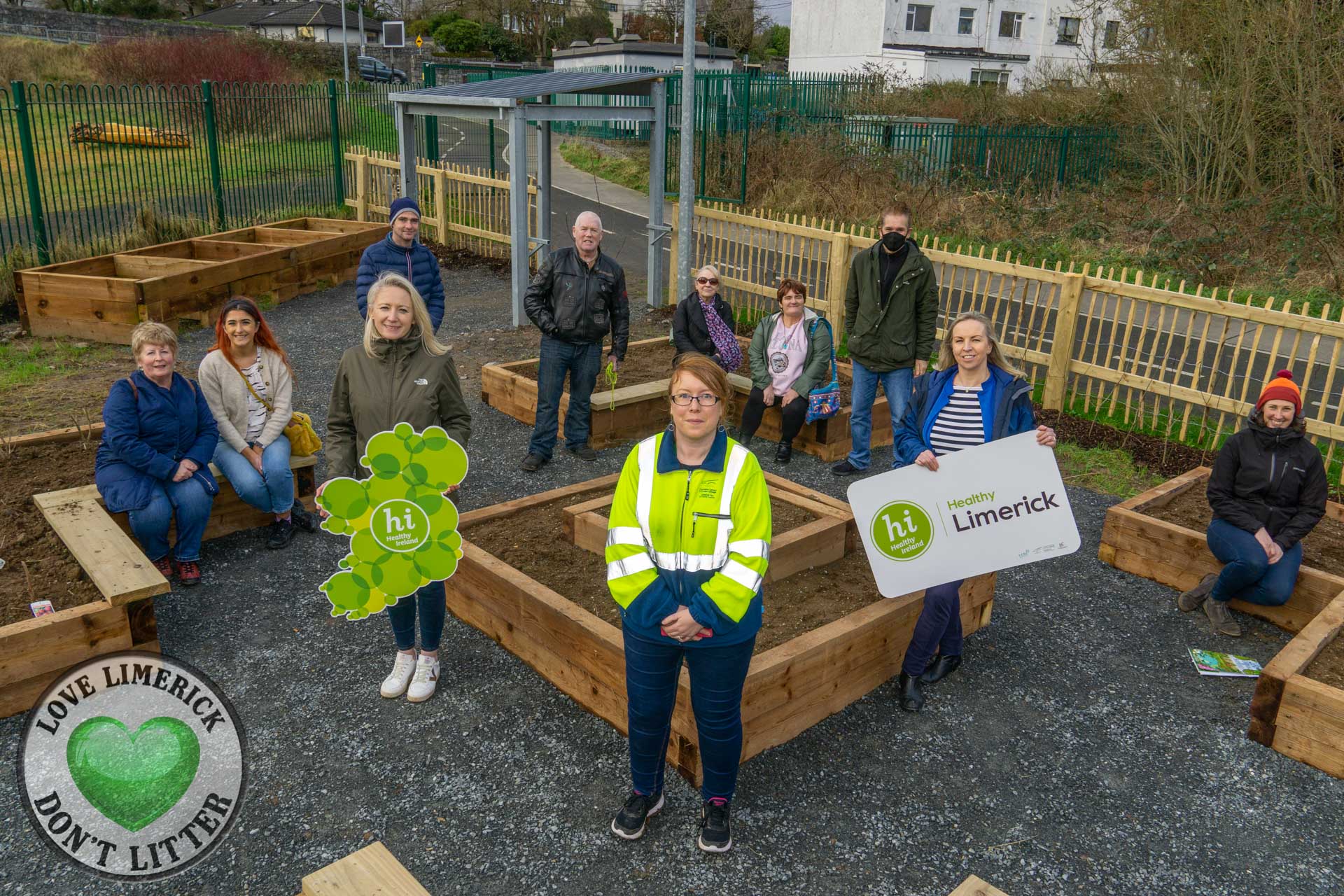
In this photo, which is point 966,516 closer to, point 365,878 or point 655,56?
point 365,878

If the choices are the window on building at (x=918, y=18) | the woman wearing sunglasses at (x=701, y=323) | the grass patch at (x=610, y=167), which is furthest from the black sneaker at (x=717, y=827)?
the window on building at (x=918, y=18)

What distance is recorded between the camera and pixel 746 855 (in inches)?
142

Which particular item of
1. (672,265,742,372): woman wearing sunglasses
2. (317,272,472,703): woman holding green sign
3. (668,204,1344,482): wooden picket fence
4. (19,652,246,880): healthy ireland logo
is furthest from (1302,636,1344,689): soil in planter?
(19,652,246,880): healthy ireland logo

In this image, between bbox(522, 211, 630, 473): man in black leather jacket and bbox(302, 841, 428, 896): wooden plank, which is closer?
bbox(302, 841, 428, 896): wooden plank

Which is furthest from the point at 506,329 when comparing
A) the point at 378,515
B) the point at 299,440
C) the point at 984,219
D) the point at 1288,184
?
the point at 1288,184

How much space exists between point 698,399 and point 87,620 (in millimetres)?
3149

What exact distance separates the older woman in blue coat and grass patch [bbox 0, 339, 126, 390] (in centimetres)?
443

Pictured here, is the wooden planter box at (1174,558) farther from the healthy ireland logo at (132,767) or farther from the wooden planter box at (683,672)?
the healthy ireland logo at (132,767)

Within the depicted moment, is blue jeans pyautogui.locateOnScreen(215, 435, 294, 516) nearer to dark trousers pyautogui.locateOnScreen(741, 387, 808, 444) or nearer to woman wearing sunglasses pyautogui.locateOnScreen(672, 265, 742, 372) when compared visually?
woman wearing sunglasses pyautogui.locateOnScreen(672, 265, 742, 372)

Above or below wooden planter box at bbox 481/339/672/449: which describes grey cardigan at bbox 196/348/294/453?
above

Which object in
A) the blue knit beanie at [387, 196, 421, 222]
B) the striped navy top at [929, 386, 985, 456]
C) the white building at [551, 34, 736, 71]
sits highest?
the white building at [551, 34, 736, 71]

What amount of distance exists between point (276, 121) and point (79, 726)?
45.7ft

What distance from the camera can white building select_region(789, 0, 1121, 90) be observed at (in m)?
39.2

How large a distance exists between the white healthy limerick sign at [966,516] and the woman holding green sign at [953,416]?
0.08m
